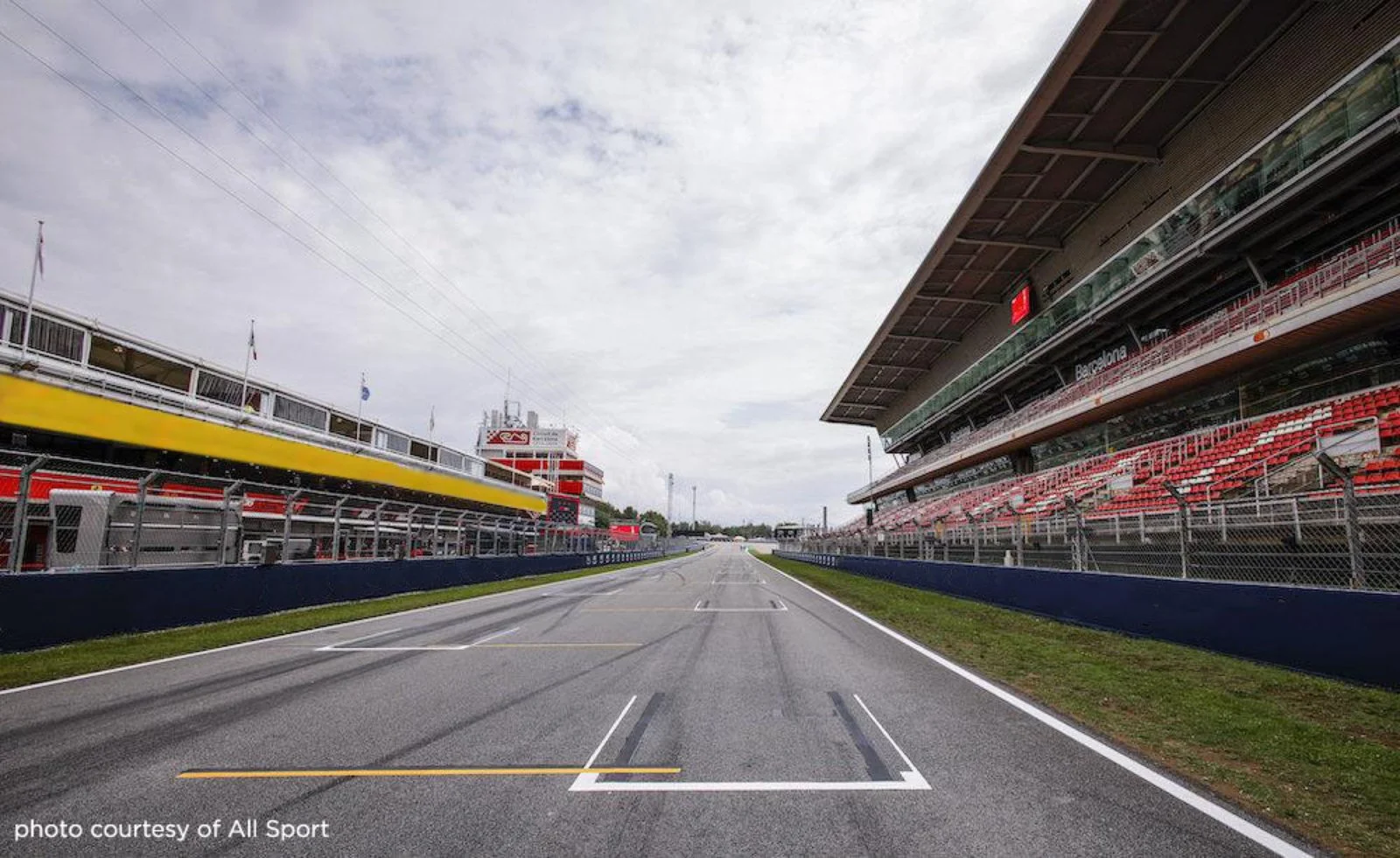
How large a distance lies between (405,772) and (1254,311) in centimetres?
2391

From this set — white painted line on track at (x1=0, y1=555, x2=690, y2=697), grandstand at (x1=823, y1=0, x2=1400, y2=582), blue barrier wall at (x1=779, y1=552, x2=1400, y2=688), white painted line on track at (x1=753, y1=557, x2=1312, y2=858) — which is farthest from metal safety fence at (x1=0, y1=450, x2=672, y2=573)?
grandstand at (x1=823, y1=0, x2=1400, y2=582)

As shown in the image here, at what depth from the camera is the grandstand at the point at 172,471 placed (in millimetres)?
10867

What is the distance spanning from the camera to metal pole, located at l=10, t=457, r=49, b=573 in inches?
365

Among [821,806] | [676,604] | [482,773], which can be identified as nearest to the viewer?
[821,806]

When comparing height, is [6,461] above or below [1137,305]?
below

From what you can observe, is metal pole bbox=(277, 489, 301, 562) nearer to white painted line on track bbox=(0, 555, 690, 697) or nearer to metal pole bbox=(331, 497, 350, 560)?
metal pole bbox=(331, 497, 350, 560)

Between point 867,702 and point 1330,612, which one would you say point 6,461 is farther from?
point 1330,612

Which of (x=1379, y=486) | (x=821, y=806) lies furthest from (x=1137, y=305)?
(x=821, y=806)

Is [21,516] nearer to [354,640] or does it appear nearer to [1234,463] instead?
[354,640]

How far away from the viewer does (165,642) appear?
396 inches

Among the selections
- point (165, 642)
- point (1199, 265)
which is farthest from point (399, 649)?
point (1199, 265)

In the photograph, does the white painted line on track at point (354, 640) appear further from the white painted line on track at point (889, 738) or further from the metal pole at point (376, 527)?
the metal pole at point (376, 527)

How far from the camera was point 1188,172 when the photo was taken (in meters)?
23.3

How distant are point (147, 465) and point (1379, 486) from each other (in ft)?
107
